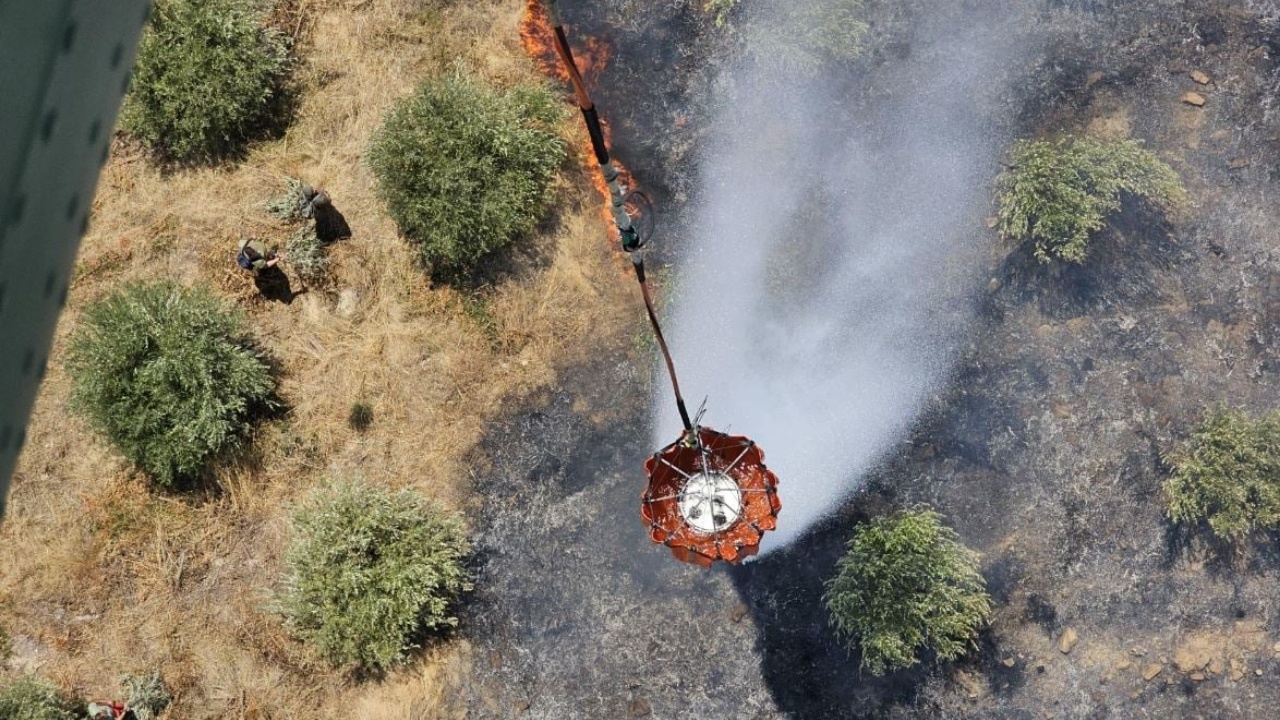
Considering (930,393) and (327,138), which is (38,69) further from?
(930,393)

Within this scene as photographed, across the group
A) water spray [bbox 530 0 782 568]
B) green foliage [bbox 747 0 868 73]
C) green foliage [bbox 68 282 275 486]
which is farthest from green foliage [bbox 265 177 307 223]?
green foliage [bbox 747 0 868 73]

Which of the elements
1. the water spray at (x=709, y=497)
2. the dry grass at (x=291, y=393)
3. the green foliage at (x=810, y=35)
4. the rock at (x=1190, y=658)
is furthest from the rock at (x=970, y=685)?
the green foliage at (x=810, y=35)

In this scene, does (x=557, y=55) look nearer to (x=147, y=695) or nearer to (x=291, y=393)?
(x=291, y=393)

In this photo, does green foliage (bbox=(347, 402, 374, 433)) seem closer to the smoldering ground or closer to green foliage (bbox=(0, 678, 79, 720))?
the smoldering ground

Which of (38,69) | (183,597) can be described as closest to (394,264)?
(183,597)

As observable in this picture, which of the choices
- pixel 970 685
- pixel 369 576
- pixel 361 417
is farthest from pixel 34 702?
pixel 970 685
